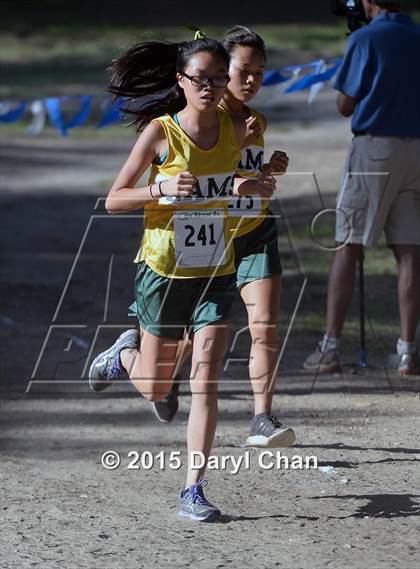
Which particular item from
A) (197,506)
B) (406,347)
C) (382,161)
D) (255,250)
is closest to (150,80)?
(255,250)

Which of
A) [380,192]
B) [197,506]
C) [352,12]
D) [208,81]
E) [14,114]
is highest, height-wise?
[208,81]

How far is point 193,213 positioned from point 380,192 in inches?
87.9

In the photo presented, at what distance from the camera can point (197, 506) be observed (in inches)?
207

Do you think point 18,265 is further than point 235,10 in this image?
No

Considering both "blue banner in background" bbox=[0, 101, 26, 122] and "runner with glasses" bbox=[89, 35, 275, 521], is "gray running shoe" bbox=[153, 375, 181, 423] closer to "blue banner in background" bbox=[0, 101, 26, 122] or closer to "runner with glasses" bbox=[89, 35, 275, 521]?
"runner with glasses" bbox=[89, 35, 275, 521]

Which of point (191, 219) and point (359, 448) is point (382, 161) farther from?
point (191, 219)

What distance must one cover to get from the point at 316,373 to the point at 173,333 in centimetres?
230

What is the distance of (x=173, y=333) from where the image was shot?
5.43m

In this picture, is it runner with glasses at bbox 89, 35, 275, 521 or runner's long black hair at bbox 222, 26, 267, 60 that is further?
runner's long black hair at bbox 222, 26, 267, 60

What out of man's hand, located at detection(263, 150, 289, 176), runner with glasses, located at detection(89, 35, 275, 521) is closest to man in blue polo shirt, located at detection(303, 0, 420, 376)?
man's hand, located at detection(263, 150, 289, 176)

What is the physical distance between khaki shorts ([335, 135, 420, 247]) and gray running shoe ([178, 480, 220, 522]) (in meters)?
2.46

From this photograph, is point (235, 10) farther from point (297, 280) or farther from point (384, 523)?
point (384, 523)

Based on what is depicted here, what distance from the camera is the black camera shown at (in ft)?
24.2

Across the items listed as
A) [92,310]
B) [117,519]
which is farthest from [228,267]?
[92,310]
